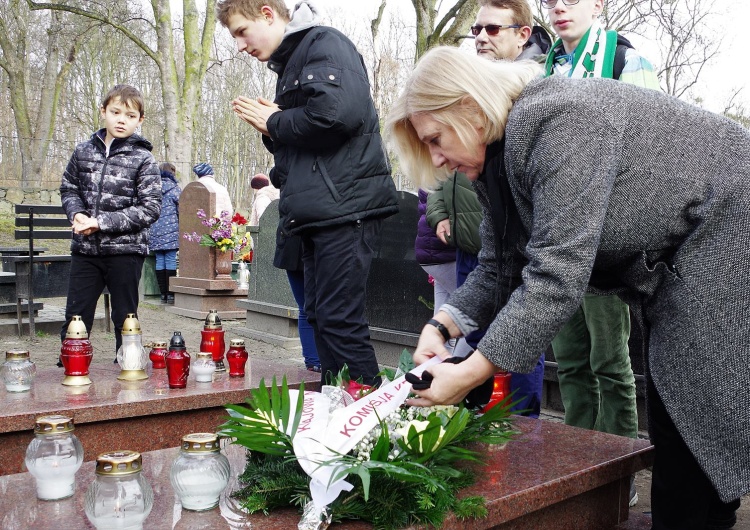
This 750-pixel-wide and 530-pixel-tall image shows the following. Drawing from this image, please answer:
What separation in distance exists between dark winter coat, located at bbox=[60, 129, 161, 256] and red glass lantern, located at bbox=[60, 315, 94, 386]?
1153mm

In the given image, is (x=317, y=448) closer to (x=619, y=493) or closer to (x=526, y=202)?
(x=526, y=202)

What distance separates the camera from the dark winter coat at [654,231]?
1.77 metres

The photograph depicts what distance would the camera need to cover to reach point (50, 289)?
8.32 meters

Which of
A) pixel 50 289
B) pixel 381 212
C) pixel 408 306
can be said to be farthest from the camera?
pixel 50 289

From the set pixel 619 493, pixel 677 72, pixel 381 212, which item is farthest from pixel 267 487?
pixel 677 72

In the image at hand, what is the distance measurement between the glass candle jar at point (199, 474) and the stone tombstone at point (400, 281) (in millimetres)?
4046

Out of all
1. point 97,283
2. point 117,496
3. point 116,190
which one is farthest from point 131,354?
point 117,496

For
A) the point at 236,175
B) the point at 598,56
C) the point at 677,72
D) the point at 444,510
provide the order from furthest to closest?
the point at 236,175 < the point at 677,72 < the point at 598,56 < the point at 444,510

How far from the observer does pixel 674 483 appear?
202cm

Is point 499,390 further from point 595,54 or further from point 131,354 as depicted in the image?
point 131,354

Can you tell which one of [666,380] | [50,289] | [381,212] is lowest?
[50,289]

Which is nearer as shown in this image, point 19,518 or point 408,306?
point 19,518

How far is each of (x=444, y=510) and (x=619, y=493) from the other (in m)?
0.90

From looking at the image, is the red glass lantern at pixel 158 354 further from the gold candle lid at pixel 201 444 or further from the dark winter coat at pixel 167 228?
the dark winter coat at pixel 167 228
